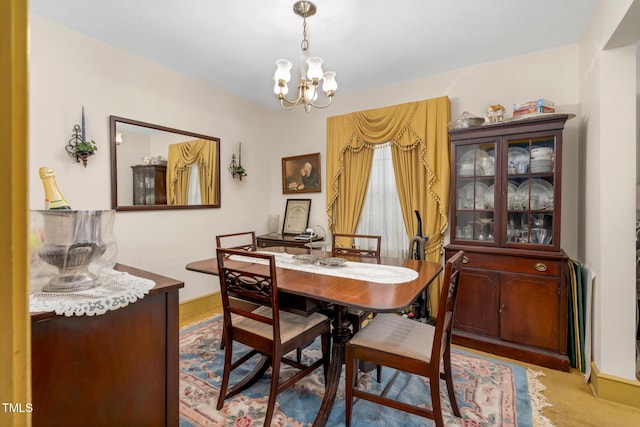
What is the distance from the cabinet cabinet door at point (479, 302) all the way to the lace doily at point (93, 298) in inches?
94.2

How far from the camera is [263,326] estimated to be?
72.0 inches

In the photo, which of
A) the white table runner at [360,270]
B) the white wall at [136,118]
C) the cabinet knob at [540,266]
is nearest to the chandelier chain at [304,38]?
the white wall at [136,118]

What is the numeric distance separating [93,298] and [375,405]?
167 centimetres

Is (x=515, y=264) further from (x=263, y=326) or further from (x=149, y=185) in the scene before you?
(x=149, y=185)

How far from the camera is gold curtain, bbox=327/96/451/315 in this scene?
3.07m

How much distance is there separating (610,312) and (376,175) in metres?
2.27

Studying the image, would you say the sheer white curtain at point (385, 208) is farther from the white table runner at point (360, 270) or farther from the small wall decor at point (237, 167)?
the small wall decor at point (237, 167)

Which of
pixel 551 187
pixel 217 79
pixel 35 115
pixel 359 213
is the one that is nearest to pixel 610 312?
pixel 551 187

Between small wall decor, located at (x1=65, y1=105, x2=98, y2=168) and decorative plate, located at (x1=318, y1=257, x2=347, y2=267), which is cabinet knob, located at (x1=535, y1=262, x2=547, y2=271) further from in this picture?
small wall decor, located at (x1=65, y1=105, x2=98, y2=168)

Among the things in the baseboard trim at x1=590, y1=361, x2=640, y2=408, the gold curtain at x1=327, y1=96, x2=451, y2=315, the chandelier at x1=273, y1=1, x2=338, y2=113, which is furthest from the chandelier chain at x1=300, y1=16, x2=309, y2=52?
the baseboard trim at x1=590, y1=361, x2=640, y2=408

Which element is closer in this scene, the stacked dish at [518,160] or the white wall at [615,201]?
the white wall at [615,201]

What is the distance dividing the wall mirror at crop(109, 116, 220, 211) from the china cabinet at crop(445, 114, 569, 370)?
2601mm

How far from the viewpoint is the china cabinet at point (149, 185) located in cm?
289

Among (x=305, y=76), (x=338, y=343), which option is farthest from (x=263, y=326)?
(x=305, y=76)
